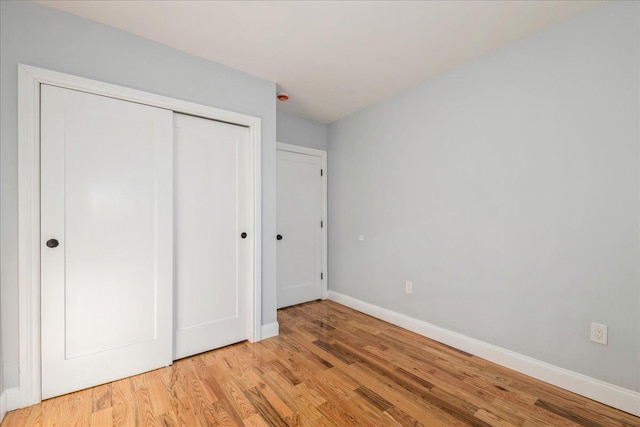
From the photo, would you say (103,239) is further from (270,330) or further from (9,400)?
(270,330)

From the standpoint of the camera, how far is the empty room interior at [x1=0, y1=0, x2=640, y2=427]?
169 centimetres

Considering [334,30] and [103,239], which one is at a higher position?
[334,30]

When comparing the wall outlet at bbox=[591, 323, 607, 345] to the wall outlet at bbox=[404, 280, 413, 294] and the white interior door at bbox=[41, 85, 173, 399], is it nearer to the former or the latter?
the wall outlet at bbox=[404, 280, 413, 294]

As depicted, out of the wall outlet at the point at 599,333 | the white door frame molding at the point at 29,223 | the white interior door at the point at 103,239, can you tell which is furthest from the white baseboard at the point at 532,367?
the white door frame molding at the point at 29,223

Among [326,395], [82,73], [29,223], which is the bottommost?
[326,395]

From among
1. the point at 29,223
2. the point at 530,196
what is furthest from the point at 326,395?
the point at 29,223

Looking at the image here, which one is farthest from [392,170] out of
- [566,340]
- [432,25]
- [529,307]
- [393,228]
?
[566,340]

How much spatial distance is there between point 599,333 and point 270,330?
99.1 inches

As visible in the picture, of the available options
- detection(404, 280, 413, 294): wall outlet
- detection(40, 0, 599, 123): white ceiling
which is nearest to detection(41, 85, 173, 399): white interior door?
detection(40, 0, 599, 123): white ceiling

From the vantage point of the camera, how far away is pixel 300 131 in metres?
3.77

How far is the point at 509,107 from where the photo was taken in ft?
7.21

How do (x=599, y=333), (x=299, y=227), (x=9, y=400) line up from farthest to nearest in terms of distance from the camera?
(x=299, y=227)
(x=599, y=333)
(x=9, y=400)

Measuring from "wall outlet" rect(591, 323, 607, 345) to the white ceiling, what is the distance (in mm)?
2085

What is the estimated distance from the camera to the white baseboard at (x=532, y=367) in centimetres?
169
